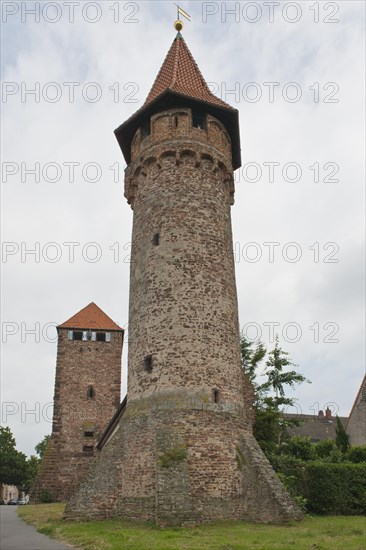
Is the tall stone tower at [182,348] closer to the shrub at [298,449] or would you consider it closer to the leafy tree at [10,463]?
the shrub at [298,449]

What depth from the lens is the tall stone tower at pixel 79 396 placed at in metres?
27.7

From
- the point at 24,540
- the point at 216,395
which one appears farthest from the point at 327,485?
the point at 24,540

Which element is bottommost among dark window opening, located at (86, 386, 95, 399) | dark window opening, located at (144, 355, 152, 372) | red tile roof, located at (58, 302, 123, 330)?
dark window opening, located at (86, 386, 95, 399)

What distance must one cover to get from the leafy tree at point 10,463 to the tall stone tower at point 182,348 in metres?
38.0

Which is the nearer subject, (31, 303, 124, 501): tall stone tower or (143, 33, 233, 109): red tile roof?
(143, 33, 233, 109): red tile roof

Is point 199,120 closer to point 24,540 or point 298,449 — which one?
point 24,540

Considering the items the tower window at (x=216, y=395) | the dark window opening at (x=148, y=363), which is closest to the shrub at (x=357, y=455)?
the tower window at (x=216, y=395)

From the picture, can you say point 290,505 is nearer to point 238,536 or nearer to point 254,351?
point 238,536

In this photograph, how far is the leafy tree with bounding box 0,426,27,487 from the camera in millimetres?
51312

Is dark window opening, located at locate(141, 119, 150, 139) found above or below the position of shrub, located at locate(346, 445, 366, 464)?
above

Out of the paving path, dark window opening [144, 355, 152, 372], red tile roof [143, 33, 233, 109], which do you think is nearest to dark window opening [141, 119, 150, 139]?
red tile roof [143, 33, 233, 109]

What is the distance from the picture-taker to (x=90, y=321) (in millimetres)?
33750

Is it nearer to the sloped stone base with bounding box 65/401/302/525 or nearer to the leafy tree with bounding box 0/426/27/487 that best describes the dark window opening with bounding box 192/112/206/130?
the sloped stone base with bounding box 65/401/302/525

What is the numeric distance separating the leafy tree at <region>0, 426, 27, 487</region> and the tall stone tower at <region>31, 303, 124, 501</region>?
84.9 ft
